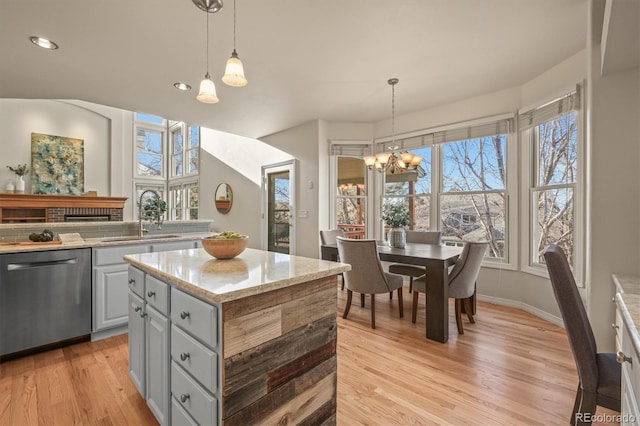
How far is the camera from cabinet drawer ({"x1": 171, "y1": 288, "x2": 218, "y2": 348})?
1093 mm

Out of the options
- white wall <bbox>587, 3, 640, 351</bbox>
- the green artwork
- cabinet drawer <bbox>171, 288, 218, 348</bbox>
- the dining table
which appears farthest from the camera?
the green artwork

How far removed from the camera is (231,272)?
1.42 meters

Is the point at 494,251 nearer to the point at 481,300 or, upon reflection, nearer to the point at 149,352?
the point at 481,300

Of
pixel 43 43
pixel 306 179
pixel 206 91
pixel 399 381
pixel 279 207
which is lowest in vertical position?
pixel 399 381

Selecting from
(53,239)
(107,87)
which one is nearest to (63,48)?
(107,87)

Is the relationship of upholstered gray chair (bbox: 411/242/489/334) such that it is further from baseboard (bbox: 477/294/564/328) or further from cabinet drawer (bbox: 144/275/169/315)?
cabinet drawer (bbox: 144/275/169/315)

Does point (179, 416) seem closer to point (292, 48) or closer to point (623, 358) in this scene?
point (623, 358)

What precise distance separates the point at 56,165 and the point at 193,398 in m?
8.43

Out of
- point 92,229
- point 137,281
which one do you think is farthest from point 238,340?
point 92,229

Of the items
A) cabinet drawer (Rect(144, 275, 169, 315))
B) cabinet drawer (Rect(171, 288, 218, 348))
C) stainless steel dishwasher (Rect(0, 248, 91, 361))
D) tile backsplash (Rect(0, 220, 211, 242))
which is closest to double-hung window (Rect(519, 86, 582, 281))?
cabinet drawer (Rect(171, 288, 218, 348))

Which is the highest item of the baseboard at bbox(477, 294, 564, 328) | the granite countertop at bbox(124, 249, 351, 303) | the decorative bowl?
the decorative bowl

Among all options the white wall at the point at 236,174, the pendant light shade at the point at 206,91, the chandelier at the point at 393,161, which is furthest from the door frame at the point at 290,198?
the pendant light shade at the point at 206,91

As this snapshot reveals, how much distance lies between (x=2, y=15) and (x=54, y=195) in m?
5.60

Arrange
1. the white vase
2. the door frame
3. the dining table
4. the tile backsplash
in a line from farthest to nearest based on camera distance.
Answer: the white vase, the door frame, the tile backsplash, the dining table
